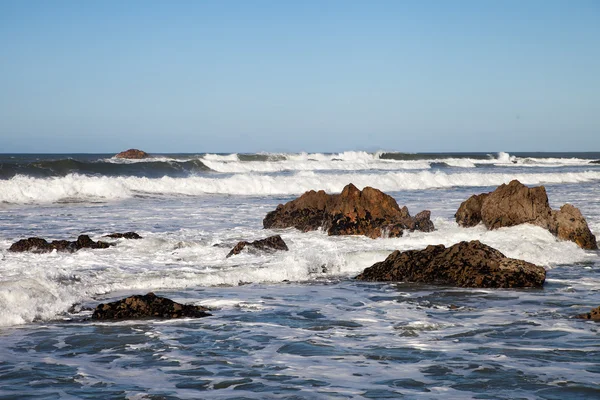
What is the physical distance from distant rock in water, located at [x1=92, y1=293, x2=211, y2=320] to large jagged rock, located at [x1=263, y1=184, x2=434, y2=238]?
24.5 feet

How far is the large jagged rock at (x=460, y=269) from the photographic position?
952 cm

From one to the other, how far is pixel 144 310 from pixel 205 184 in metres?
25.6

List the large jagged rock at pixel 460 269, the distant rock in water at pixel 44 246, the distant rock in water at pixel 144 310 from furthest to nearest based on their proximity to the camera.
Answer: the distant rock in water at pixel 44 246 → the large jagged rock at pixel 460 269 → the distant rock in water at pixel 144 310

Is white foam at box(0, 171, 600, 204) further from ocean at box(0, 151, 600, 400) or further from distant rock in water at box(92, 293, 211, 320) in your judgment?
distant rock in water at box(92, 293, 211, 320)

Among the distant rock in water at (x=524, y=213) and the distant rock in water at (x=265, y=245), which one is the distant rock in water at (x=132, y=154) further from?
the distant rock in water at (x=265, y=245)

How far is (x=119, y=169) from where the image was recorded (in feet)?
142

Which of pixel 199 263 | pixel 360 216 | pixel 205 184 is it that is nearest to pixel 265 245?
pixel 199 263

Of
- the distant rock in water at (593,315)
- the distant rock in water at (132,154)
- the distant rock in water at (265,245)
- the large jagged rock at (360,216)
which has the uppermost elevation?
the distant rock in water at (132,154)

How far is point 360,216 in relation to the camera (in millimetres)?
15078

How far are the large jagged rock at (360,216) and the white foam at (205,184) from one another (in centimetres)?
1221

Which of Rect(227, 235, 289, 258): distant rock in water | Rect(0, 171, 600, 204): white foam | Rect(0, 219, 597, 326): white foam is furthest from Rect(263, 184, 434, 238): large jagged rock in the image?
Rect(0, 171, 600, 204): white foam

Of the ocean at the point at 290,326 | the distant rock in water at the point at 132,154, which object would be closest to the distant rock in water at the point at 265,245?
the ocean at the point at 290,326

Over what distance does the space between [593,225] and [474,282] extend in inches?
315

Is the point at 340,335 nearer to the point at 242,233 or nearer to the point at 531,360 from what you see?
→ the point at 531,360
